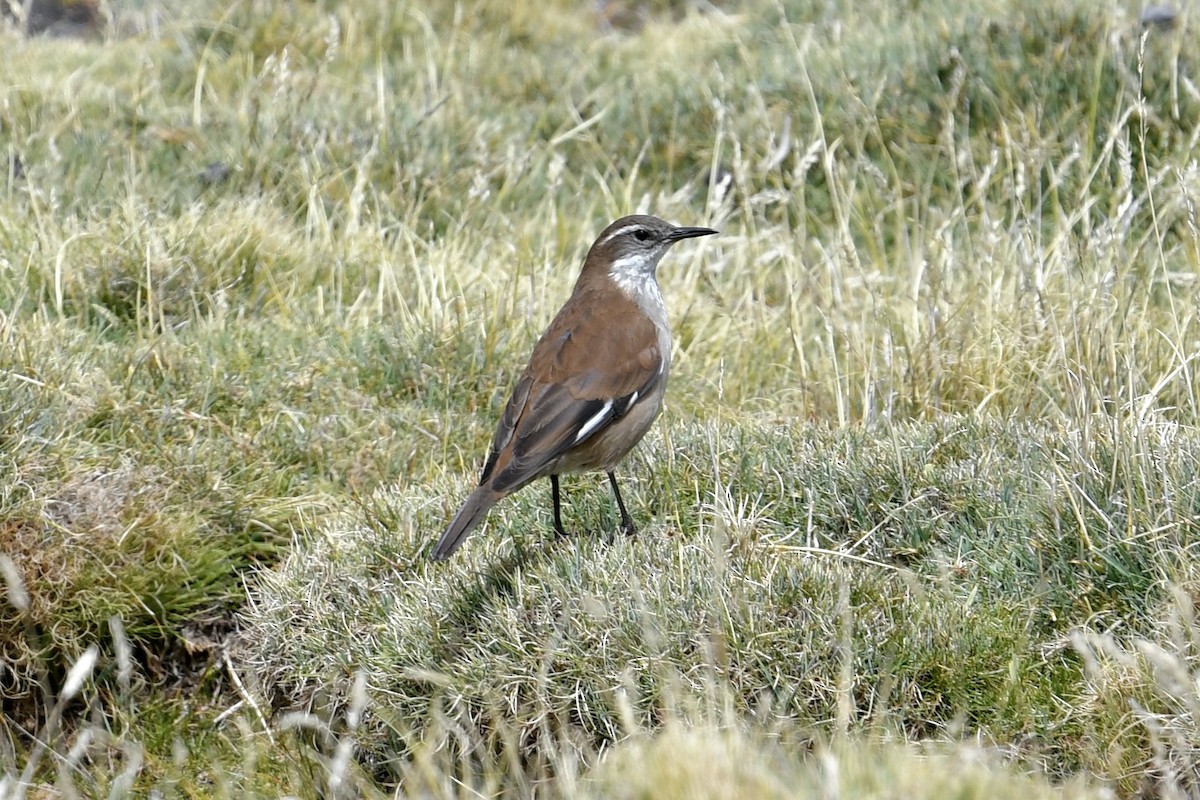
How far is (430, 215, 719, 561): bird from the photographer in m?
4.31

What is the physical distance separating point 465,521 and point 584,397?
69 centimetres

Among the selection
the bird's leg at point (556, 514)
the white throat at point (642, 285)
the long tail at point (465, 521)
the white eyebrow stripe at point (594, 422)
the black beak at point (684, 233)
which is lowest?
the bird's leg at point (556, 514)

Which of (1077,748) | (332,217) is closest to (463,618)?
(1077,748)

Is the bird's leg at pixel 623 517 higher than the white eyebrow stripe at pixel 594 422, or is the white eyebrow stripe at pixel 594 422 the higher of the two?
the white eyebrow stripe at pixel 594 422

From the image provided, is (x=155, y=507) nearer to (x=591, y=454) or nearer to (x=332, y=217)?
(x=591, y=454)

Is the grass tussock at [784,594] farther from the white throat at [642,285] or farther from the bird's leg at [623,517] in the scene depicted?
the white throat at [642,285]

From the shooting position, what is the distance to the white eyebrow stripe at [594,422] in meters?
4.48

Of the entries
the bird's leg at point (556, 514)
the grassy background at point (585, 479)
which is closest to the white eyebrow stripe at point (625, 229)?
the grassy background at point (585, 479)

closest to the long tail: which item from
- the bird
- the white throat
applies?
the bird

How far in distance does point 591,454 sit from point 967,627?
4.40 ft

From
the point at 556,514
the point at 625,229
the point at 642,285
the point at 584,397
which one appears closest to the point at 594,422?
the point at 584,397

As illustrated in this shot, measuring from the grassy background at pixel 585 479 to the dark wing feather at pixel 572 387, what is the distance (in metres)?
0.25

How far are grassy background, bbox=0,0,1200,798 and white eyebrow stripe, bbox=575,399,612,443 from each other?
11.0 inches

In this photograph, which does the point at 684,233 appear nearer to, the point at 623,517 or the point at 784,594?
Answer: the point at 623,517
